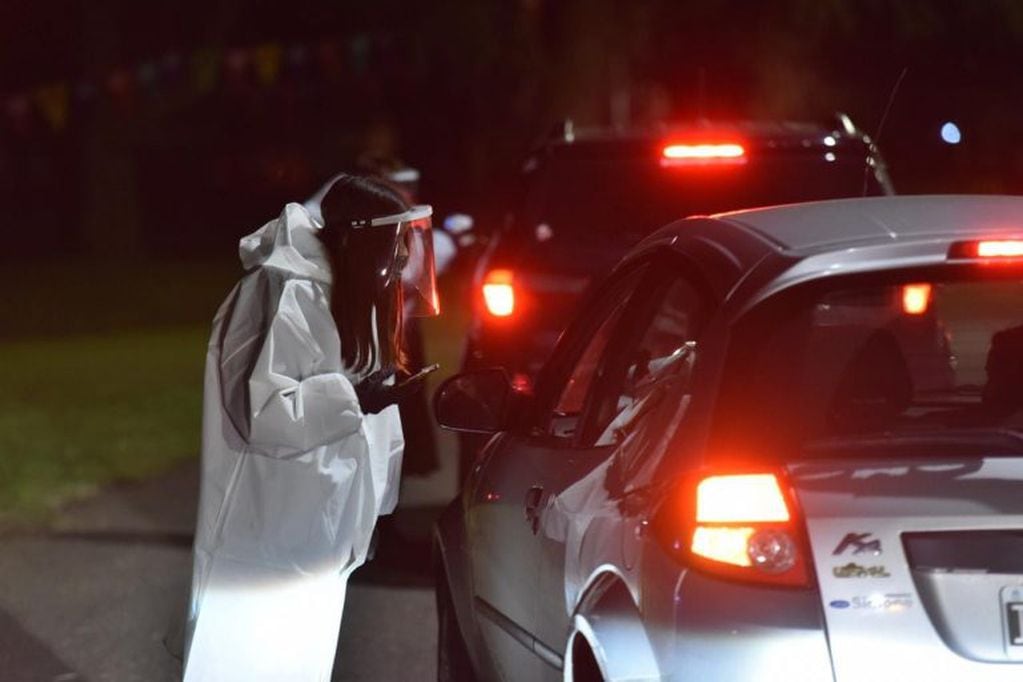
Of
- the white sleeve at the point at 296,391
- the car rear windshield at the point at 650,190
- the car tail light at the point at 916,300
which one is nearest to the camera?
the car tail light at the point at 916,300

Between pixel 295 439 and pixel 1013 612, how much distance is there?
7.24 feet

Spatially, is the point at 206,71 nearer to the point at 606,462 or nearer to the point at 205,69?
the point at 205,69

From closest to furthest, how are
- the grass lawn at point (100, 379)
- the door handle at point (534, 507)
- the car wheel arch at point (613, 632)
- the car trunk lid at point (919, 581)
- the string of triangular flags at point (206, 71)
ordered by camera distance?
the car trunk lid at point (919, 581)
the car wheel arch at point (613, 632)
the door handle at point (534, 507)
the grass lawn at point (100, 379)
the string of triangular flags at point (206, 71)

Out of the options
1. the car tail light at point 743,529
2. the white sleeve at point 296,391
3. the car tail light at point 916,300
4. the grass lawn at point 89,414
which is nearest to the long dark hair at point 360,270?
the white sleeve at point 296,391

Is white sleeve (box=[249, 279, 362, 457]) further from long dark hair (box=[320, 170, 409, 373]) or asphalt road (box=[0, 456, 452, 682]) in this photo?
asphalt road (box=[0, 456, 452, 682])

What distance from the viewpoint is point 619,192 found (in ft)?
31.8

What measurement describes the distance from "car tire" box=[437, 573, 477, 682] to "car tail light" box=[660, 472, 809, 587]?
6.91 ft

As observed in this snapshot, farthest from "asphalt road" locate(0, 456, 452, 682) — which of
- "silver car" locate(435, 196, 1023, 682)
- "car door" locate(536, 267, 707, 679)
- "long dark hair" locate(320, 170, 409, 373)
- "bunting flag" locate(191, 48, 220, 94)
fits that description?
"bunting flag" locate(191, 48, 220, 94)

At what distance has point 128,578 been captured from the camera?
9984 millimetres

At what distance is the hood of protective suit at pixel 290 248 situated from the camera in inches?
237

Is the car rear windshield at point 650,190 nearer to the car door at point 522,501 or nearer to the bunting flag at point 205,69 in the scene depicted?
the car door at point 522,501

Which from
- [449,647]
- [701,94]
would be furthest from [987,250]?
[701,94]

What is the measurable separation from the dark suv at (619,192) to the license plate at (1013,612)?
17.9ft

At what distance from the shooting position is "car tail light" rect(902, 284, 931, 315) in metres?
4.80
